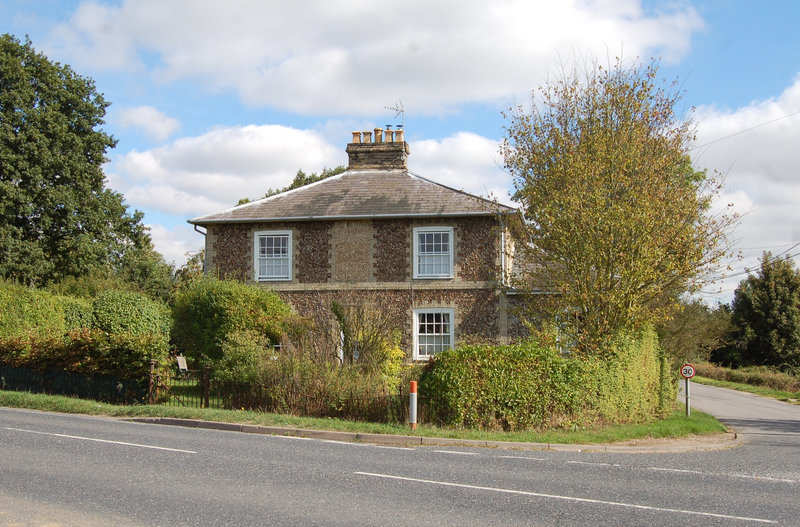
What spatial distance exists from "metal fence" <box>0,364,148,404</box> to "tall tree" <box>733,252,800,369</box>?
132ft

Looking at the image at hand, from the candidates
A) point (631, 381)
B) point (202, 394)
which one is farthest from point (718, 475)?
point (202, 394)

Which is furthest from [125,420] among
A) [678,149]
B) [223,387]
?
[678,149]

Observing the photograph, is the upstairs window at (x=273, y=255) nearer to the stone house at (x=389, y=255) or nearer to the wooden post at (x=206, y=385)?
the stone house at (x=389, y=255)

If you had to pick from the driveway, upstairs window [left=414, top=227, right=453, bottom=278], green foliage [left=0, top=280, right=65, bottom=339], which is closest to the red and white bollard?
the driveway

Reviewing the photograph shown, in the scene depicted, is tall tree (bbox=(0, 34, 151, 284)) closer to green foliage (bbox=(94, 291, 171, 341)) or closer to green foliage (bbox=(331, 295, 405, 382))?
green foliage (bbox=(94, 291, 171, 341))

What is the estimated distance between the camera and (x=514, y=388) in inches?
592

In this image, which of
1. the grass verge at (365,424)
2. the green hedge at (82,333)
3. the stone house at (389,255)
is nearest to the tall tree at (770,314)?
the stone house at (389,255)

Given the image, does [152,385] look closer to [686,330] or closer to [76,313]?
[76,313]

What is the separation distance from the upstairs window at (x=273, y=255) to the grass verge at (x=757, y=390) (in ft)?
79.0

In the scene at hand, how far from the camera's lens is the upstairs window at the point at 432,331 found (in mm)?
24625

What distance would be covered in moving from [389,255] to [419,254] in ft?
3.44

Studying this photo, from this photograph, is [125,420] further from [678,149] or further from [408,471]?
[678,149]

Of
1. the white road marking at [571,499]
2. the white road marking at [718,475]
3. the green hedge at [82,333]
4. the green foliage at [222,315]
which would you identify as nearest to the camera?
the white road marking at [571,499]

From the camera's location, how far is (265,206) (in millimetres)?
26391
